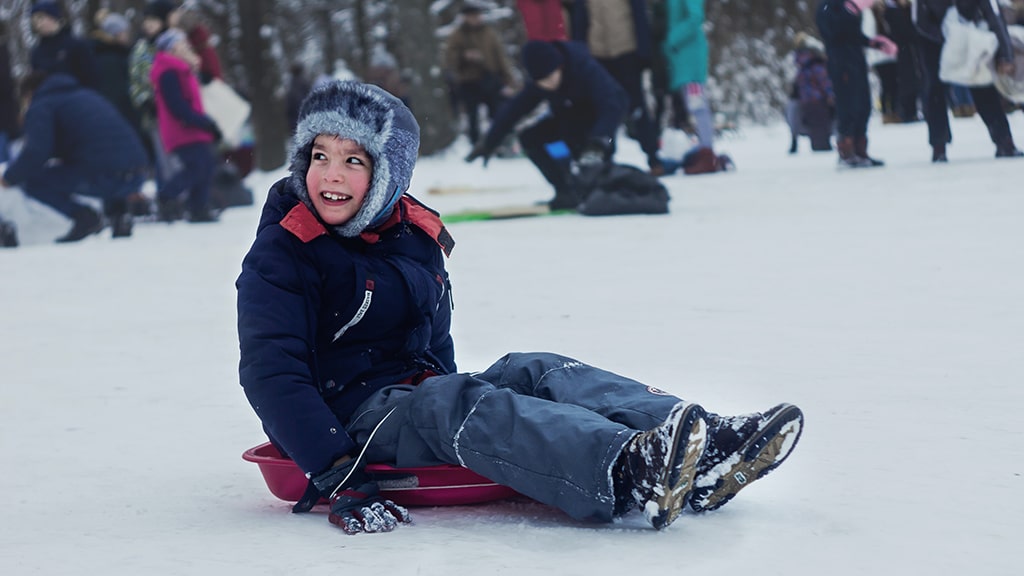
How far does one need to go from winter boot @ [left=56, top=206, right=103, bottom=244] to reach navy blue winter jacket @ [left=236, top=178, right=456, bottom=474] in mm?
6454

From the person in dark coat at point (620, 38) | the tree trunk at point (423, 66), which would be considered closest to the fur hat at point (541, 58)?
the person in dark coat at point (620, 38)

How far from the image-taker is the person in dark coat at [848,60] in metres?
9.95

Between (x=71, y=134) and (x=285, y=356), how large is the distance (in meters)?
6.68

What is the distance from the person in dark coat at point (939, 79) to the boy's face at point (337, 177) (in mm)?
7553

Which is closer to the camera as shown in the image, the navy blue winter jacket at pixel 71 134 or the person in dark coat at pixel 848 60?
the navy blue winter jacket at pixel 71 134

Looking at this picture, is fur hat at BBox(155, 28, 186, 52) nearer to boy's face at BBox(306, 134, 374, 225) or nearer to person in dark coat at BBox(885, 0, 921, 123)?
person in dark coat at BBox(885, 0, 921, 123)

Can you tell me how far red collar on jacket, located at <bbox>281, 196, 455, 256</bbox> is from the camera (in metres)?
2.57

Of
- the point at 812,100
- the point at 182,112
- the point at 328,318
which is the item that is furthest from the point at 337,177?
the point at 812,100

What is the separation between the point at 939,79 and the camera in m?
9.55

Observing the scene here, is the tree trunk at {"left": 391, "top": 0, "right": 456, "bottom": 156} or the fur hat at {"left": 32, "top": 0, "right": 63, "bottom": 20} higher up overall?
the fur hat at {"left": 32, "top": 0, "right": 63, "bottom": 20}

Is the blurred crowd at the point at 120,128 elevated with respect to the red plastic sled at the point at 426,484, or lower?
elevated

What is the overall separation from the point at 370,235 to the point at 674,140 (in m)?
9.22

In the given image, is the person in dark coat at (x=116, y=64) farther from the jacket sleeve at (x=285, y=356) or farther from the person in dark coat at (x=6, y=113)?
the jacket sleeve at (x=285, y=356)

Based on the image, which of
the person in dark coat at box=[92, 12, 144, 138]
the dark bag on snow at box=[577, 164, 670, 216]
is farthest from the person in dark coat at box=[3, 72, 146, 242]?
the dark bag on snow at box=[577, 164, 670, 216]
